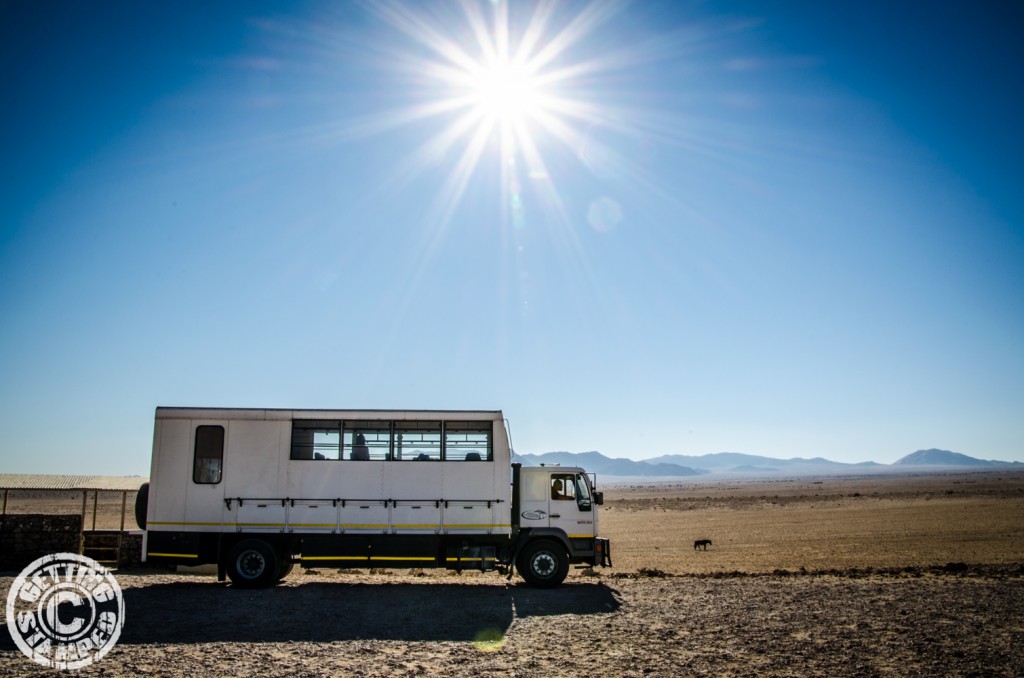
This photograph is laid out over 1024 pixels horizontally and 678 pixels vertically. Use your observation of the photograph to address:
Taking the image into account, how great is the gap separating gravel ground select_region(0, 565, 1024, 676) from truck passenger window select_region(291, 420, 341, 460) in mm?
3070

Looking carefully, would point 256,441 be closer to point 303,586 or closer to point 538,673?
point 303,586

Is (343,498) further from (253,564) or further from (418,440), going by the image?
(253,564)

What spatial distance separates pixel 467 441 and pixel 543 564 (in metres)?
3.44

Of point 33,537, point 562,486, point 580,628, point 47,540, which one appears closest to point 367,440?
point 562,486

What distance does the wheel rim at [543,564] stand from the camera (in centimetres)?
1606

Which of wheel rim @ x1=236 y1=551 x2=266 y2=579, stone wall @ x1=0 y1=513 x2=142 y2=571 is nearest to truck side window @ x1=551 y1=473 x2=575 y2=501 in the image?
wheel rim @ x1=236 y1=551 x2=266 y2=579

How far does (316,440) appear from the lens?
16281 millimetres

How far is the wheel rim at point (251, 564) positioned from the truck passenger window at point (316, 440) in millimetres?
2409

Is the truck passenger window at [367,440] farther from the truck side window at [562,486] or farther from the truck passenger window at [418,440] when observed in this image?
the truck side window at [562,486]

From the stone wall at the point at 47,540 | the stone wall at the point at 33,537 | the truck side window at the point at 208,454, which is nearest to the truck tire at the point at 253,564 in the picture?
the truck side window at the point at 208,454

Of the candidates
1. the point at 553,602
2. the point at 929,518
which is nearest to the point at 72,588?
the point at 553,602

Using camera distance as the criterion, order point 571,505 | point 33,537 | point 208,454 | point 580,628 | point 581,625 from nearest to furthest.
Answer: point 580,628, point 581,625, point 208,454, point 571,505, point 33,537

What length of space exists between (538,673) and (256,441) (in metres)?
9.81

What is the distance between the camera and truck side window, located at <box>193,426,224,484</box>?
16.1 m
